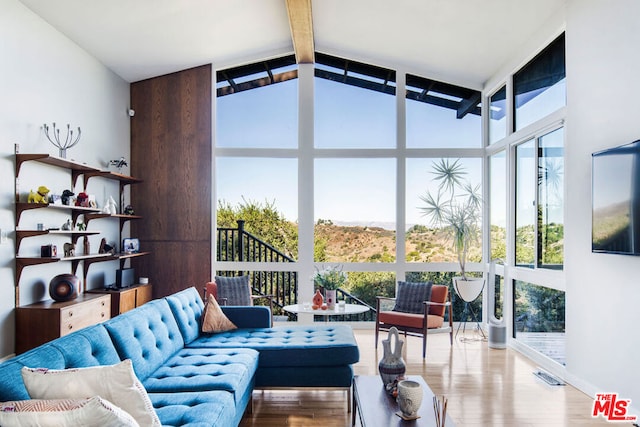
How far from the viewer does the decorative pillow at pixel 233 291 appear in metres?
5.44

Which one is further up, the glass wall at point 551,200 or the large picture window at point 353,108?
the large picture window at point 353,108

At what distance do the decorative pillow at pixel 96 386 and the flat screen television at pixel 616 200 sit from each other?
10.4 feet

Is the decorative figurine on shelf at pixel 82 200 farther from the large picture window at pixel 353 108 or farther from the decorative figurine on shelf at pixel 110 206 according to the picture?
the large picture window at pixel 353 108

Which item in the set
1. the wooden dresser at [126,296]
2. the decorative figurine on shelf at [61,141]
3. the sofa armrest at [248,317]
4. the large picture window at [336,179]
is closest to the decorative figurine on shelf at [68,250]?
the wooden dresser at [126,296]

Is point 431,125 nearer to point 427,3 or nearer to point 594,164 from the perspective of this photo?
point 427,3

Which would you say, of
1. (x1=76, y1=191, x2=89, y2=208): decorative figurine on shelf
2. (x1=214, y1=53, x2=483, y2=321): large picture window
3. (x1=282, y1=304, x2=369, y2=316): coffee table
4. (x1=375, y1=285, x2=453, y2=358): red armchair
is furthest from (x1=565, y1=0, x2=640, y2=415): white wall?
(x1=76, y1=191, x2=89, y2=208): decorative figurine on shelf

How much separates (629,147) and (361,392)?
2497 millimetres

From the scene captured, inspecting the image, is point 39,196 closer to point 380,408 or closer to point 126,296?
point 126,296

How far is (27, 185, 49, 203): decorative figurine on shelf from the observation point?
427 cm

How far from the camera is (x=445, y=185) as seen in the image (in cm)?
652

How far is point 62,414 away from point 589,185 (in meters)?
4.00


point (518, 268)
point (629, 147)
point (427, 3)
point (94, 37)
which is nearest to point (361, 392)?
point (629, 147)

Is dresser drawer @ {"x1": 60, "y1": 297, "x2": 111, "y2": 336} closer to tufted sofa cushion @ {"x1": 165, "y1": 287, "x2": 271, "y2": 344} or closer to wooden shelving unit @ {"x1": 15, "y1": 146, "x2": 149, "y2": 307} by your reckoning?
wooden shelving unit @ {"x1": 15, "y1": 146, "x2": 149, "y2": 307}

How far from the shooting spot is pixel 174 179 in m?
6.43
